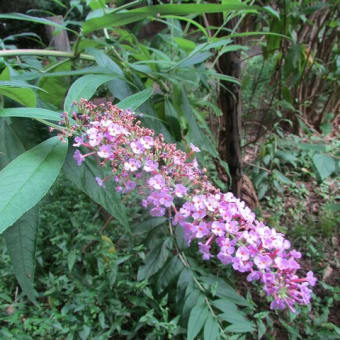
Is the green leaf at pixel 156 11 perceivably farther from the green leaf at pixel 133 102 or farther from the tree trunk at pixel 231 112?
the tree trunk at pixel 231 112

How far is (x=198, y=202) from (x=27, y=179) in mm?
331

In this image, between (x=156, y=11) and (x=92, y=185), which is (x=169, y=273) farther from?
(x=156, y=11)

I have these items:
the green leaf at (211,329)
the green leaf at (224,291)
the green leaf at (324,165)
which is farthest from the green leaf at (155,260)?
the green leaf at (324,165)

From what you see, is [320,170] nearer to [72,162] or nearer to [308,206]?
[72,162]

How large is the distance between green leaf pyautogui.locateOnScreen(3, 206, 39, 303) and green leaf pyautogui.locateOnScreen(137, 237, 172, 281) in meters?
0.71

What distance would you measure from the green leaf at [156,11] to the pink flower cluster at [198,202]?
8.6 inches

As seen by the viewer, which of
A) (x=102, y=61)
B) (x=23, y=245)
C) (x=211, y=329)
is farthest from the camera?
(x=211, y=329)

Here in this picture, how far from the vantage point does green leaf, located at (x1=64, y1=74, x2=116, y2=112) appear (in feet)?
2.40

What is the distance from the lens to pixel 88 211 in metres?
2.08

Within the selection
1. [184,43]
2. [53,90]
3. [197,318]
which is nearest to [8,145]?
[53,90]

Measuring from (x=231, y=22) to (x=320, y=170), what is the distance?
2.31 ft

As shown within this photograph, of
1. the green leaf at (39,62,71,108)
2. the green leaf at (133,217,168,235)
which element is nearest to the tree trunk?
the green leaf at (133,217,168,235)

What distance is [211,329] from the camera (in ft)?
3.67

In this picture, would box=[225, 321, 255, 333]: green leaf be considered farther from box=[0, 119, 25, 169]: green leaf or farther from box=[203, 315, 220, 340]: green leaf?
box=[0, 119, 25, 169]: green leaf
